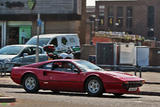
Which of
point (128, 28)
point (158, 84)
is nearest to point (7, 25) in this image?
point (158, 84)

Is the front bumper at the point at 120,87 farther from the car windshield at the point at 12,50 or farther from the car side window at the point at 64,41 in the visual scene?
the car side window at the point at 64,41

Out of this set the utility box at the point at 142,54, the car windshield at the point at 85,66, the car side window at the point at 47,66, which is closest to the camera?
the car windshield at the point at 85,66

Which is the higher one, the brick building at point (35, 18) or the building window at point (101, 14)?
the building window at point (101, 14)

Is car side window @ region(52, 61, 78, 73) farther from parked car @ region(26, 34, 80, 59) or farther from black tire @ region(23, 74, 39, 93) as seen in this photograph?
parked car @ region(26, 34, 80, 59)

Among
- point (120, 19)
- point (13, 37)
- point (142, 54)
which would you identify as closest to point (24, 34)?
point (13, 37)

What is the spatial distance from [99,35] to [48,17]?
22464 mm

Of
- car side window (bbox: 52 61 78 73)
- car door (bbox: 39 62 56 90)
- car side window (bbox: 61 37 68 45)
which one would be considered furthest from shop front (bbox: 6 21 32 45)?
car side window (bbox: 52 61 78 73)

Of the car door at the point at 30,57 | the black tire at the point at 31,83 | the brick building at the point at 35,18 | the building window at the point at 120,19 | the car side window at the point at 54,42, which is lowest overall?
the black tire at the point at 31,83

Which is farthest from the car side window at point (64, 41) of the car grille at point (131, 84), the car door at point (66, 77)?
the car grille at point (131, 84)

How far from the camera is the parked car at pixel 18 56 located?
989 inches

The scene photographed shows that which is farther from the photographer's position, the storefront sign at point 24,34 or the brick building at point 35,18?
the storefront sign at point 24,34

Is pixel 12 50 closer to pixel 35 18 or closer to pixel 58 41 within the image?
pixel 58 41

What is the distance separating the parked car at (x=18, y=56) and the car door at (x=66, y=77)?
817 centimetres

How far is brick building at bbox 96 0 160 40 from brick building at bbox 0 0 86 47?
5591 centimetres
